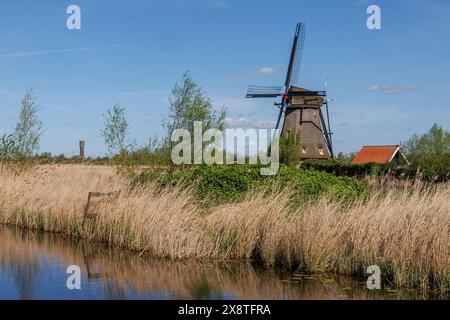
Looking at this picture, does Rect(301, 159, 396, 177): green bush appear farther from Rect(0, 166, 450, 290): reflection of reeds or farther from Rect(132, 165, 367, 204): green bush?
Rect(0, 166, 450, 290): reflection of reeds

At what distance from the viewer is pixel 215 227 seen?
11180 mm

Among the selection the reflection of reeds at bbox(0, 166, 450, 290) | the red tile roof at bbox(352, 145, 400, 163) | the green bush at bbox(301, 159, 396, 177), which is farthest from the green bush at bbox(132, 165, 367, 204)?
the red tile roof at bbox(352, 145, 400, 163)

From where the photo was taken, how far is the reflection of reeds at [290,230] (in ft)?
28.1

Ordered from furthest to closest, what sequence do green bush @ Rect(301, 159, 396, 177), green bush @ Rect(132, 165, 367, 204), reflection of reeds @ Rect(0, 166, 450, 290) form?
green bush @ Rect(301, 159, 396, 177), green bush @ Rect(132, 165, 367, 204), reflection of reeds @ Rect(0, 166, 450, 290)

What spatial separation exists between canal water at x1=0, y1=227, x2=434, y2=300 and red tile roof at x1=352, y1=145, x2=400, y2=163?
34.4 meters

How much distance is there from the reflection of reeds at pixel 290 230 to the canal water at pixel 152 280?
1.16 feet

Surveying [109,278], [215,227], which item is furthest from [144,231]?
[109,278]

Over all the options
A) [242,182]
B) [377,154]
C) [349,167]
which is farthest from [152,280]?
[377,154]

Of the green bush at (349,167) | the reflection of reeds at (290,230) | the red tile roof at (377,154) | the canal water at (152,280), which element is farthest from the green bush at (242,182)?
the red tile roof at (377,154)

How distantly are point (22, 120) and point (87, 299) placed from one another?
16.1 meters

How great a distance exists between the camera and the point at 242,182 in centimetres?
1503

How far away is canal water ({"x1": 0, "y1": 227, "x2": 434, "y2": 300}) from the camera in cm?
832

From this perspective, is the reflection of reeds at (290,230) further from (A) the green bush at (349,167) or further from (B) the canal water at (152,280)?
(A) the green bush at (349,167)

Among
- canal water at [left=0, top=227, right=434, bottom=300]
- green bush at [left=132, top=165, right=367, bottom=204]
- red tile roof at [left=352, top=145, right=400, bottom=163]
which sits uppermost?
red tile roof at [left=352, top=145, right=400, bottom=163]
